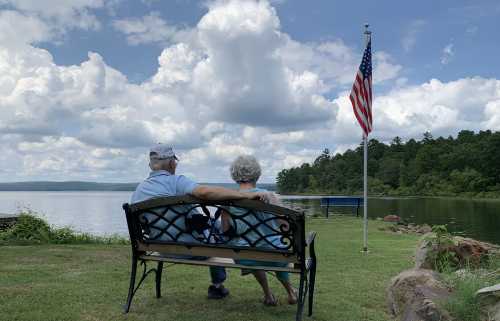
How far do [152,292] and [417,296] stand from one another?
2810 mm

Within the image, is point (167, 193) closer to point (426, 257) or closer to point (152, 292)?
point (152, 292)

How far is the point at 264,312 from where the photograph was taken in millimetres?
4898

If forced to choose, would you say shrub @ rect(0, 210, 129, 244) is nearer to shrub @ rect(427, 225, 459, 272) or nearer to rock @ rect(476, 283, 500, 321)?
shrub @ rect(427, 225, 459, 272)

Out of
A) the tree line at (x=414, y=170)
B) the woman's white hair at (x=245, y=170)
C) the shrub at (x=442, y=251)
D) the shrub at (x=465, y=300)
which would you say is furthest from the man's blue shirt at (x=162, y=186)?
the tree line at (x=414, y=170)

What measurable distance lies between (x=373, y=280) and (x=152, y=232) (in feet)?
11.7

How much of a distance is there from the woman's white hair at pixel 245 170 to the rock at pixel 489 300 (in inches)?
83.3

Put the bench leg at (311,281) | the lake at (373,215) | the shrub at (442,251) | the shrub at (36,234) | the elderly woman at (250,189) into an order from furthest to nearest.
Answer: the lake at (373,215), the shrub at (36,234), the shrub at (442,251), the bench leg at (311,281), the elderly woman at (250,189)

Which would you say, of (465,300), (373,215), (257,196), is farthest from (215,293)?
(373,215)

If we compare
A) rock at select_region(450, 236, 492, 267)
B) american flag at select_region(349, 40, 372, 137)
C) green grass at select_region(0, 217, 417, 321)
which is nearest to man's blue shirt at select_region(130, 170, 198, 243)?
green grass at select_region(0, 217, 417, 321)

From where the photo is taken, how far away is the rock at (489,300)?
4146 mm

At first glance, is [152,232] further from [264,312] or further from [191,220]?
[264,312]

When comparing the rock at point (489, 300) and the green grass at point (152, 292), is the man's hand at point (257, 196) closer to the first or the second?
the green grass at point (152, 292)

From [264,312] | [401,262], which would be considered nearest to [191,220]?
[264,312]

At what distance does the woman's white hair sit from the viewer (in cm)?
457
